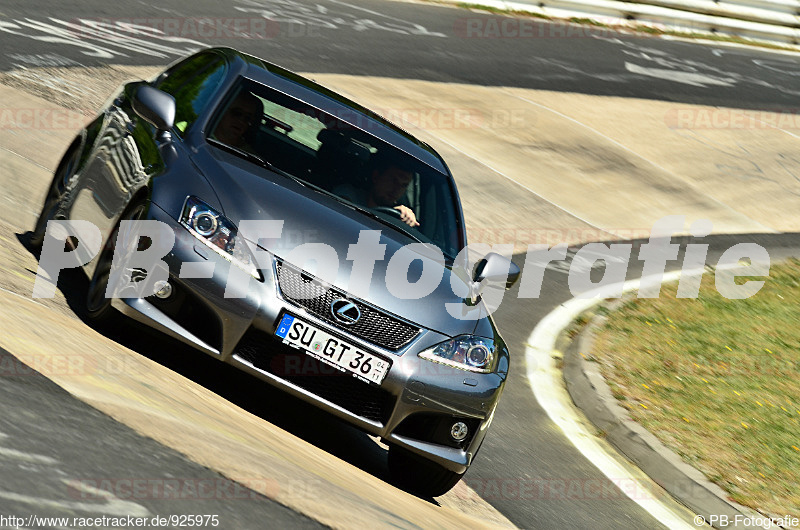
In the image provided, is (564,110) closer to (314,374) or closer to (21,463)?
(314,374)

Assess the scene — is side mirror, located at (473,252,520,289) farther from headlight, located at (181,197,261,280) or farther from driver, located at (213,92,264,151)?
headlight, located at (181,197,261,280)

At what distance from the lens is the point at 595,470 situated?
6.91 m

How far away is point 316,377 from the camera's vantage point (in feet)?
16.6

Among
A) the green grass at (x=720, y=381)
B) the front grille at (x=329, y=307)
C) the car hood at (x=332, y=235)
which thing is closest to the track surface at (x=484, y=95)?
the front grille at (x=329, y=307)

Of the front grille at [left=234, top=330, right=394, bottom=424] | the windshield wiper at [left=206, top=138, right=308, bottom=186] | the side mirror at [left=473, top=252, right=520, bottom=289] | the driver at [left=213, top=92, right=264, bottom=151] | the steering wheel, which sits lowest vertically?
the front grille at [left=234, top=330, right=394, bottom=424]

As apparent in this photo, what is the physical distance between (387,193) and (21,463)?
328cm

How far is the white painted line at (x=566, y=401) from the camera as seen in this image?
263 inches

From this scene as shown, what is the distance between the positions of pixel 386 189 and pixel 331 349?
152cm

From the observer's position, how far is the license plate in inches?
195

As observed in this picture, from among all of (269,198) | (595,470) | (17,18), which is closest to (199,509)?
(269,198)

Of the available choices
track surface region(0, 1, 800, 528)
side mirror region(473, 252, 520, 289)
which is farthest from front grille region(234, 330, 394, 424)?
side mirror region(473, 252, 520, 289)

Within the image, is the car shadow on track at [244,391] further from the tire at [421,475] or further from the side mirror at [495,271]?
the side mirror at [495,271]

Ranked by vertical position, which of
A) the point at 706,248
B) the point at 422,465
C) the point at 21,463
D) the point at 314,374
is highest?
the point at 21,463

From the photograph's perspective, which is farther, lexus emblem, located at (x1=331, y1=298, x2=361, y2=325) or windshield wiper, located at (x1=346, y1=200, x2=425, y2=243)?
windshield wiper, located at (x1=346, y1=200, x2=425, y2=243)
